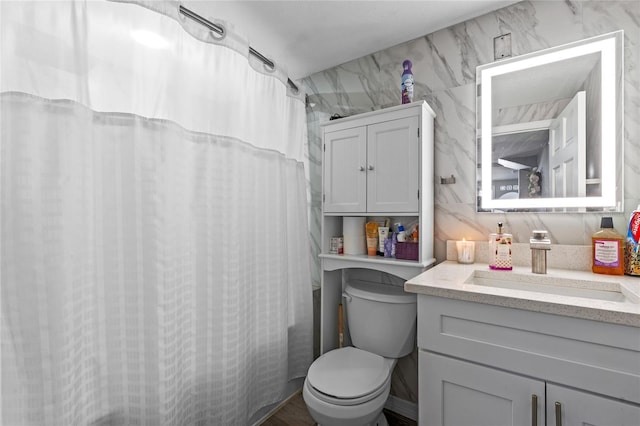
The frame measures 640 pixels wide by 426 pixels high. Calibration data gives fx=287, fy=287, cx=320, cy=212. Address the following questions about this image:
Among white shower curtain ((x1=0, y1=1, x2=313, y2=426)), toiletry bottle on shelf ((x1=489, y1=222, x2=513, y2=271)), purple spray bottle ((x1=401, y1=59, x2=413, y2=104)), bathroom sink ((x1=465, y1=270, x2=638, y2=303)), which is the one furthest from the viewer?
purple spray bottle ((x1=401, y1=59, x2=413, y2=104))

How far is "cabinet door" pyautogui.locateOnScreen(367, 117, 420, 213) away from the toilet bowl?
31.2 inches

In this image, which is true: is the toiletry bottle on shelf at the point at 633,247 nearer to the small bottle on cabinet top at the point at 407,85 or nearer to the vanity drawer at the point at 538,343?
the vanity drawer at the point at 538,343

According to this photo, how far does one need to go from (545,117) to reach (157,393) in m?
2.05

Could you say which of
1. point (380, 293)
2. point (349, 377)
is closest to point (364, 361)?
point (349, 377)

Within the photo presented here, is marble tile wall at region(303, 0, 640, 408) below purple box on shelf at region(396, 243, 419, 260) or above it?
above

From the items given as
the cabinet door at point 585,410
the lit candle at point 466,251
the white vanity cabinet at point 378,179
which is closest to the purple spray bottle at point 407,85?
the white vanity cabinet at point 378,179

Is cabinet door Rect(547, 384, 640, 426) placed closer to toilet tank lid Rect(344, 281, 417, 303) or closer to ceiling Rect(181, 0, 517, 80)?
toilet tank lid Rect(344, 281, 417, 303)

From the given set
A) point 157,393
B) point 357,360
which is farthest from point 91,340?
point 357,360

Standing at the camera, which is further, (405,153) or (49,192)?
(405,153)

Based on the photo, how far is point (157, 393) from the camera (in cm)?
104

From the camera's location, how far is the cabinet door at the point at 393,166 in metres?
1.48

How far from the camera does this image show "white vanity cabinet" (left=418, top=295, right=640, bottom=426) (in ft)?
2.64

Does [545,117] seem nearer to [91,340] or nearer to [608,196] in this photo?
[608,196]

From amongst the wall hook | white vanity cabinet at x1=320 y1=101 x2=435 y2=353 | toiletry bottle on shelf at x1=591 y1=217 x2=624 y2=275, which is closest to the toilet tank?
white vanity cabinet at x1=320 y1=101 x2=435 y2=353
